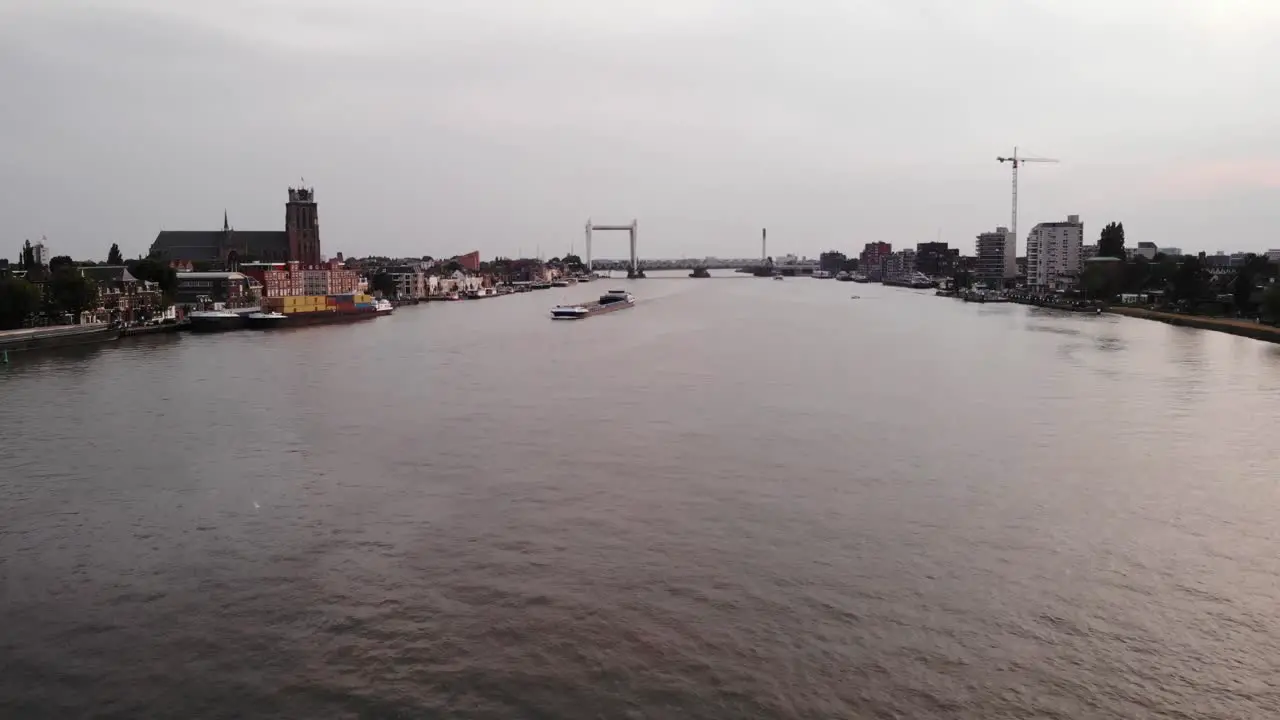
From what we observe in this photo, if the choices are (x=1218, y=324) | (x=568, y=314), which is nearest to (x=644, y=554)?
(x=1218, y=324)

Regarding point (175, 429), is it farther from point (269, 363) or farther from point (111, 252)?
point (111, 252)

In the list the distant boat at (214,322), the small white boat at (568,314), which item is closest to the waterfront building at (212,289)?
the distant boat at (214,322)

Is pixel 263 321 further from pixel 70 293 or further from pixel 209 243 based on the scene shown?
pixel 209 243

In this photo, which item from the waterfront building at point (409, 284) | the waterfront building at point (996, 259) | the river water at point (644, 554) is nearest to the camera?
the river water at point (644, 554)

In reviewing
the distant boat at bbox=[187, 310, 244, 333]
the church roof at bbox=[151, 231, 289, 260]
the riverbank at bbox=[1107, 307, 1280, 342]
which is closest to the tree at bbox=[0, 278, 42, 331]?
the distant boat at bbox=[187, 310, 244, 333]

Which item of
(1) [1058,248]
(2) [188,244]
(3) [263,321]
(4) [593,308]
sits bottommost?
(3) [263,321]

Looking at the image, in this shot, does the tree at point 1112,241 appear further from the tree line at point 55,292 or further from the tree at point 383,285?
the tree line at point 55,292
